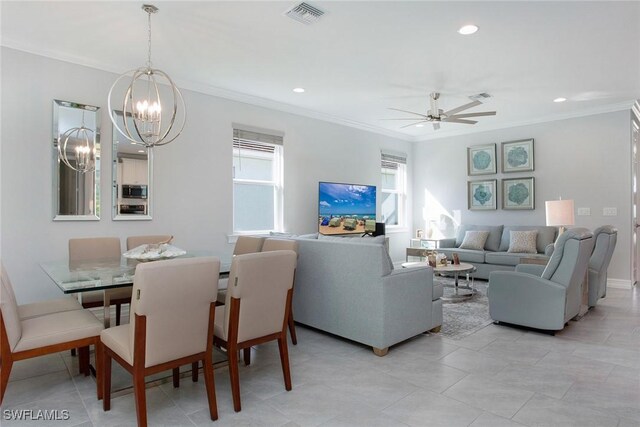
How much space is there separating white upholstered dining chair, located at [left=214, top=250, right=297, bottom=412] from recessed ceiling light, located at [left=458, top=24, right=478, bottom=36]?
8.21 ft

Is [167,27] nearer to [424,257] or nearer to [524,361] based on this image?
[524,361]

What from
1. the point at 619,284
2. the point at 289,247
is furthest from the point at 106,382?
the point at 619,284

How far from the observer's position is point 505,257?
18.9 feet

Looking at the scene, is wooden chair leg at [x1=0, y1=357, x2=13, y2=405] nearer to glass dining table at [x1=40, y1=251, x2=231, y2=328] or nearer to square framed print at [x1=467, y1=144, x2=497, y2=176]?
glass dining table at [x1=40, y1=251, x2=231, y2=328]

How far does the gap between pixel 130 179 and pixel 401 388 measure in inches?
137

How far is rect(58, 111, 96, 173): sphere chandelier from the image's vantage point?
377 centimetres

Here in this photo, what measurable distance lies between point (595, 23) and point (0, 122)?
531cm

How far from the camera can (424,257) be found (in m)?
6.55

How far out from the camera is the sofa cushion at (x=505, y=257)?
5.67 meters

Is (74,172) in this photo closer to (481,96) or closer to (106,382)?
(106,382)

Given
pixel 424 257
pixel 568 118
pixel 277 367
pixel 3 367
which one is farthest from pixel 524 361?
pixel 568 118

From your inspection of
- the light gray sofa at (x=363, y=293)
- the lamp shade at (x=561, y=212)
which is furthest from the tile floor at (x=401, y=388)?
the lamp shade at (x=561, y=212)

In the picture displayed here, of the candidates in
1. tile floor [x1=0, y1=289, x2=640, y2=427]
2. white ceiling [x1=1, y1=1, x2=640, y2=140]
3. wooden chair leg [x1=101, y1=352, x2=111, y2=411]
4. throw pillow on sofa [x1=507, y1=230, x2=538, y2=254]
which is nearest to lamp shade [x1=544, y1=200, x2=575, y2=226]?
throw pillow on sofa [x1=507, y1=230, x2=538, y2=254]

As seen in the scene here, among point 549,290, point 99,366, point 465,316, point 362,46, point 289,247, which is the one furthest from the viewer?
point 465,316
